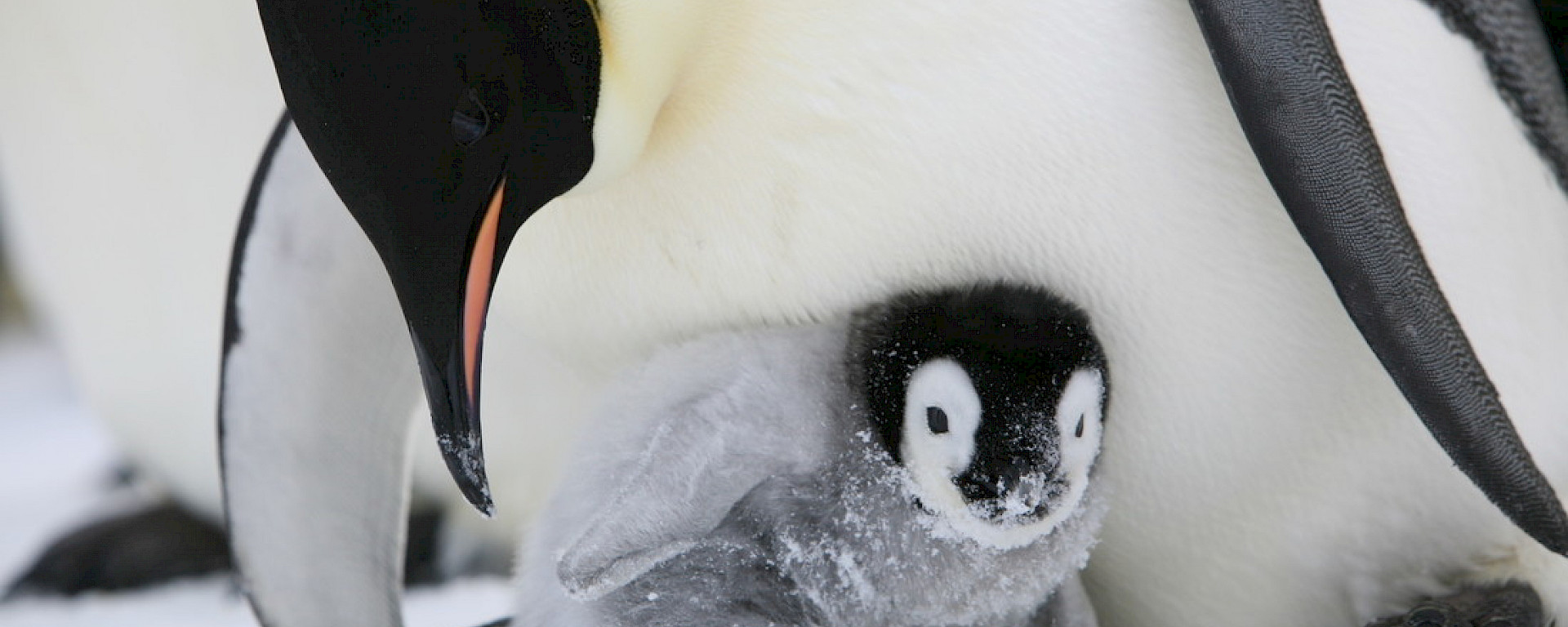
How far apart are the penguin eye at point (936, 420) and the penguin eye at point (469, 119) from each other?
30 cm

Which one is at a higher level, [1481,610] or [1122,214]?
[1122,214]

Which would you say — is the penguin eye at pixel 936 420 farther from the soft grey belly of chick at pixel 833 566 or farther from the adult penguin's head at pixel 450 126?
the adult penguin's head at pixel 450 126

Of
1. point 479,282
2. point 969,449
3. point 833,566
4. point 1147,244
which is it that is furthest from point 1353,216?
point 479,282

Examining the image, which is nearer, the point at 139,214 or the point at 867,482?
the point at 867,482

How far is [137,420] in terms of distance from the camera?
78.2 inches

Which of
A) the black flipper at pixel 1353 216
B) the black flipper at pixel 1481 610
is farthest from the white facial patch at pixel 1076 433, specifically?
the black flipper at pixel 1481 610

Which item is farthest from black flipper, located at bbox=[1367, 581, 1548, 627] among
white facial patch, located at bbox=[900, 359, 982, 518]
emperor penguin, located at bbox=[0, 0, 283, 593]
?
emperor penguin, located at bbox=[0, 0, 283, 593]

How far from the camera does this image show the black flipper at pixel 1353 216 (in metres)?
0.92

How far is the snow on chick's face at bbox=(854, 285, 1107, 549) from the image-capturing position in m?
0.94

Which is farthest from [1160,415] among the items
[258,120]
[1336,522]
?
[258,120]

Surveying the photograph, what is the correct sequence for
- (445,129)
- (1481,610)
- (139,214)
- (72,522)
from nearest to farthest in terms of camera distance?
(445,129), (1481,610), (139,214), (72,522)

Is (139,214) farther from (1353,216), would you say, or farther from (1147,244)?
(1353,216)

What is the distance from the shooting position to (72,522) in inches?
81.1

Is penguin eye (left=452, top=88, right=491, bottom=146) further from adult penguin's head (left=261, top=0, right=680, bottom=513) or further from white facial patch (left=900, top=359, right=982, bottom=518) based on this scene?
white facial patch (left=900, top=359, right=982, bottom=518)
